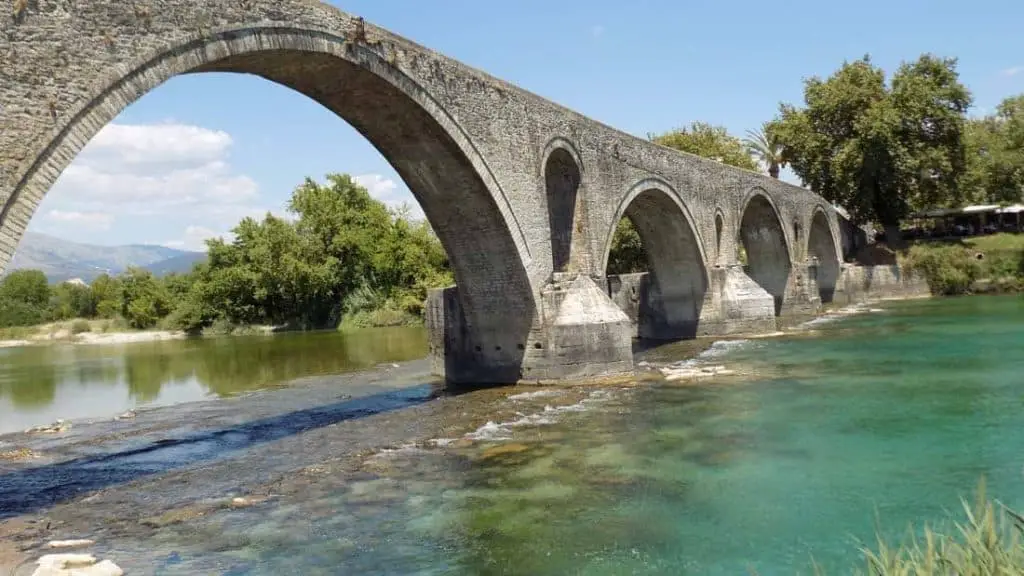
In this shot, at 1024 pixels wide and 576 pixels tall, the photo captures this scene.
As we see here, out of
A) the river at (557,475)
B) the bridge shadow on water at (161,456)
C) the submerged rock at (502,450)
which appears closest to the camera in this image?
the river at (557,475)

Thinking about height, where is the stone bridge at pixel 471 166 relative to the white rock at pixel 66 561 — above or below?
above

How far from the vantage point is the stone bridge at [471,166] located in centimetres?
906

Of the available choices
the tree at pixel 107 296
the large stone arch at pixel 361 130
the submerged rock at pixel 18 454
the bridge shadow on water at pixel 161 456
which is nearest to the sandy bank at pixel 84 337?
the tree at pixel 107 296

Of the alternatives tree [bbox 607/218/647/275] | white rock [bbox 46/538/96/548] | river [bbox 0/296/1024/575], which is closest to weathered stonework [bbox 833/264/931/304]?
tree [bbox 607/218/647/275]

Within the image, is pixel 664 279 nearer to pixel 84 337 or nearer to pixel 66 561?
pixel 66 561

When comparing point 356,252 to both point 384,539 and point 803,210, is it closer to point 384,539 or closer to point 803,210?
point 803,210

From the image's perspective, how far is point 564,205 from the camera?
2027 cm

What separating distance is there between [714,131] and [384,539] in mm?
46079

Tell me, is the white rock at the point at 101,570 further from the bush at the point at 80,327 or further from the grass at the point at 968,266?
the bush at the point at 80,327

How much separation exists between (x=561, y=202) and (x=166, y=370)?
16.6 metres

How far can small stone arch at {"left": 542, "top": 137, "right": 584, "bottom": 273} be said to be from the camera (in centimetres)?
1995

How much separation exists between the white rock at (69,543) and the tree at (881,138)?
130 feet

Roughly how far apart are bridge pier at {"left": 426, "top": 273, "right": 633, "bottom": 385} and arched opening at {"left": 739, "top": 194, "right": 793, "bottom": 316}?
740 inches

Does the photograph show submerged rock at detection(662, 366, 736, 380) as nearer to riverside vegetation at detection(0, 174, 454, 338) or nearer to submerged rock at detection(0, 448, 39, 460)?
submerged rock at detection(0, 448, 39, 460)
